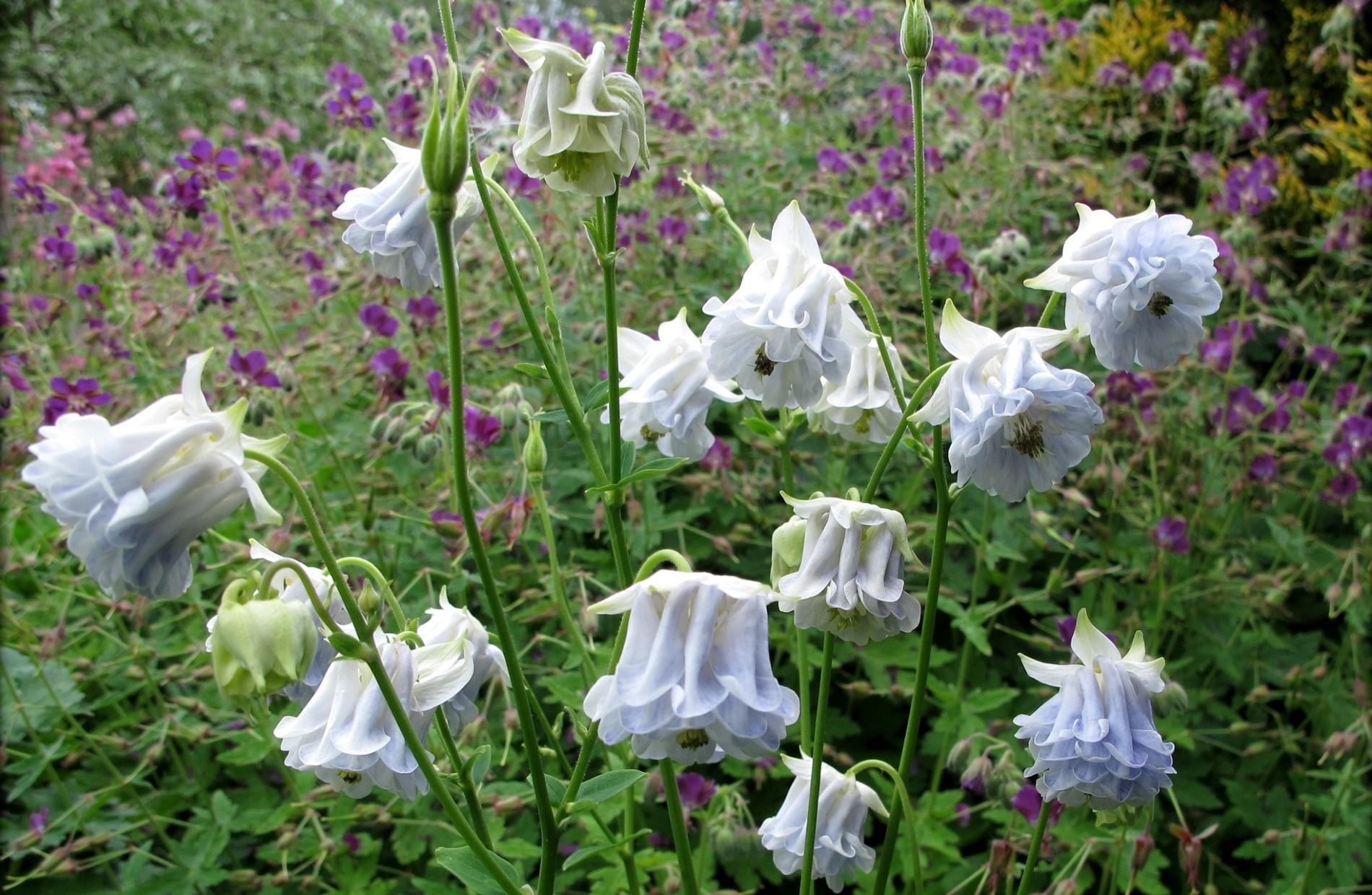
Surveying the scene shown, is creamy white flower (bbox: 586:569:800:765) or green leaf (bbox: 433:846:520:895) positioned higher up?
creamy white flower (bbox: 586:569:800:765)

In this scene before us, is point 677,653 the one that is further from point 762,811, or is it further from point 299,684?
point 762,811

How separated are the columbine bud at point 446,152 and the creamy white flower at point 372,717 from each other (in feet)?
1.47

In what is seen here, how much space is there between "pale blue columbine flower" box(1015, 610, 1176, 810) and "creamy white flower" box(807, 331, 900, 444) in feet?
1.13

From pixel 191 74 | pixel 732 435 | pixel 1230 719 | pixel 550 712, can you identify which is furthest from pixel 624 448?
pixel 191 74

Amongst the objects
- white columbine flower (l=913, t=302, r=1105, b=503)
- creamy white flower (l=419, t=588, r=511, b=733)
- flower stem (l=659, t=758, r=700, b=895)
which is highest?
white columbine flower (l=913, t=302, r=1105, b=503)

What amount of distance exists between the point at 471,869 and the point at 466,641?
223mm

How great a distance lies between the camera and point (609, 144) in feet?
3.17

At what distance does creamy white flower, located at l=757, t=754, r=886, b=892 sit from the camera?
120 centimetres

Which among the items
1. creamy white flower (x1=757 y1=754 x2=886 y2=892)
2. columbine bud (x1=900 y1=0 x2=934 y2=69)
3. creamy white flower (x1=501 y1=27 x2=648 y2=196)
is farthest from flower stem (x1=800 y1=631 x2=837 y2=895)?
columbine bud (x1=900 y1=0 x2=934 y2=69)

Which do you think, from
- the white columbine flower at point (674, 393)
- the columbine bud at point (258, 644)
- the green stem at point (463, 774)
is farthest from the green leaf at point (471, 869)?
the white columbine flower at point (674, 393)

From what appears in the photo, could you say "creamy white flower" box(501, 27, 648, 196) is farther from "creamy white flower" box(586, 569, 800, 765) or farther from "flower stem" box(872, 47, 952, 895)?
"creamy white flower" box(586, 569, 800, 765)

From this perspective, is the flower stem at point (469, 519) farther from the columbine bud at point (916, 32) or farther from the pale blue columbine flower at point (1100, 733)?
the columbine bud at point (916, 32)

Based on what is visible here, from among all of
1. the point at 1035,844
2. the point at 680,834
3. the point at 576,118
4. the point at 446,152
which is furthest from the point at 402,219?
the point at 1035,844

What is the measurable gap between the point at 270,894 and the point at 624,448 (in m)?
1.31
